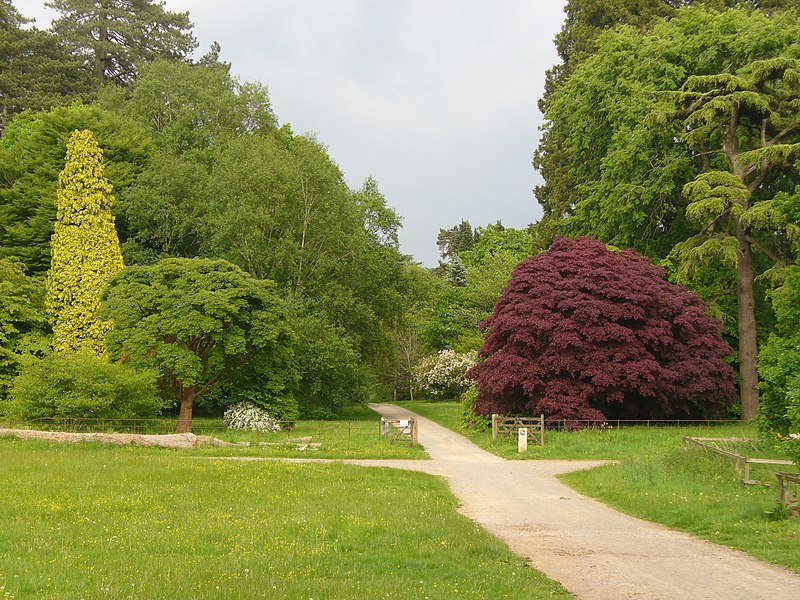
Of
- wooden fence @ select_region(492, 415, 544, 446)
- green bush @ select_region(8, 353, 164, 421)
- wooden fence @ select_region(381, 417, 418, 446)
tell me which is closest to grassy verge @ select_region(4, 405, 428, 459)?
wooden fence @ select_region(381, 417, 418, 446)

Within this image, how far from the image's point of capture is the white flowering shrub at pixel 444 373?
55750 mm

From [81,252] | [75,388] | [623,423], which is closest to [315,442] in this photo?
[75,388]

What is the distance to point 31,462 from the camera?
19.5 metres

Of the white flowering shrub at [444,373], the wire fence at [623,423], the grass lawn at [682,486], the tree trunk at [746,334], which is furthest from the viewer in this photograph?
the white flowering shrub at [444,373]

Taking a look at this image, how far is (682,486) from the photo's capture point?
16750 mm

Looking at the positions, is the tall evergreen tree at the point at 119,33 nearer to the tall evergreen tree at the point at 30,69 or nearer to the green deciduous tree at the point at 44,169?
the tall evergreen tree at the point at 30,69

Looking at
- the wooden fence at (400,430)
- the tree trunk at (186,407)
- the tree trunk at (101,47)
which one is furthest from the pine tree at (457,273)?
the wooden fence at (400,430)

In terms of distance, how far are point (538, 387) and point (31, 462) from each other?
61.9ft

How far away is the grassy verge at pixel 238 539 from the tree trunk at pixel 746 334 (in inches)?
852

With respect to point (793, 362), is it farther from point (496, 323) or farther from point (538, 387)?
point (496, 323)

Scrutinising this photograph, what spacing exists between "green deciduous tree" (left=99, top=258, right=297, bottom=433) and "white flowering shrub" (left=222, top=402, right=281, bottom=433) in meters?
0.52

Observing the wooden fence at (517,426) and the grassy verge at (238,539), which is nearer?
the grassy verge at (238,539)

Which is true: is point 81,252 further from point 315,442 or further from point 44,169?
point 315,442

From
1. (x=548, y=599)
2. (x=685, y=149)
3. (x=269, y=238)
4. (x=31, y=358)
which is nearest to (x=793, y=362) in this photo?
(x=548, y=599)
